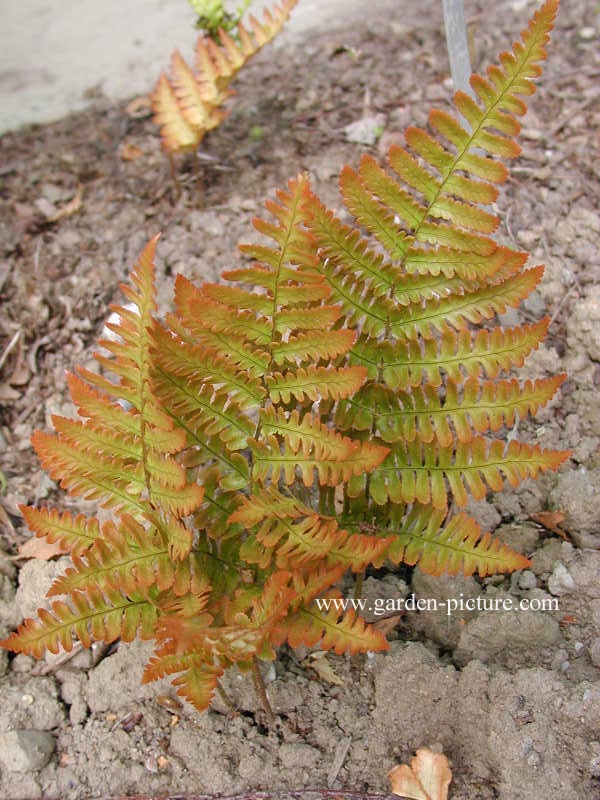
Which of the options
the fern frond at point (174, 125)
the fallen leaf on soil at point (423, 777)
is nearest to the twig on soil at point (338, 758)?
the fallen leaf on soil at point (423, 777)

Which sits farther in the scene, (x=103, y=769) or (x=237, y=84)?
(x=237, y=84)

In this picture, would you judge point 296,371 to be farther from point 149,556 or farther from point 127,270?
point 127,270

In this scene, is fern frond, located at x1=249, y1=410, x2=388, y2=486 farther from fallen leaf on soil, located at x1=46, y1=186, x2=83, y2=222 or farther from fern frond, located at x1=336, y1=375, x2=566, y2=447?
fallen leaf on soil, located at x1=46, y1=186, x2=83, y2=222

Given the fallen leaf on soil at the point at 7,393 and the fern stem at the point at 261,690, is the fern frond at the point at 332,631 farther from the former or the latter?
the fallen leaf on soil at the point at 7,393

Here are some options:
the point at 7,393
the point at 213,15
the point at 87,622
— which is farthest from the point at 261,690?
the point at 213,15

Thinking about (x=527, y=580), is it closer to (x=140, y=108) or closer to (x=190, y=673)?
(x=190, y=673)

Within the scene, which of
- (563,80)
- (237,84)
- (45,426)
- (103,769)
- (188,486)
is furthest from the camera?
(237,84)

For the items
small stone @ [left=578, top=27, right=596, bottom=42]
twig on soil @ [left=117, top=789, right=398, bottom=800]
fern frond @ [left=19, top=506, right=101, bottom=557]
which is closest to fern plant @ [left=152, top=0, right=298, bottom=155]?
small stone @ [left=578, top=27, right=596, bottom=42]

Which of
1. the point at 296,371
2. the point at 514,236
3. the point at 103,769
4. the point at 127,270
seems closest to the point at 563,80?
the point at 514,236
